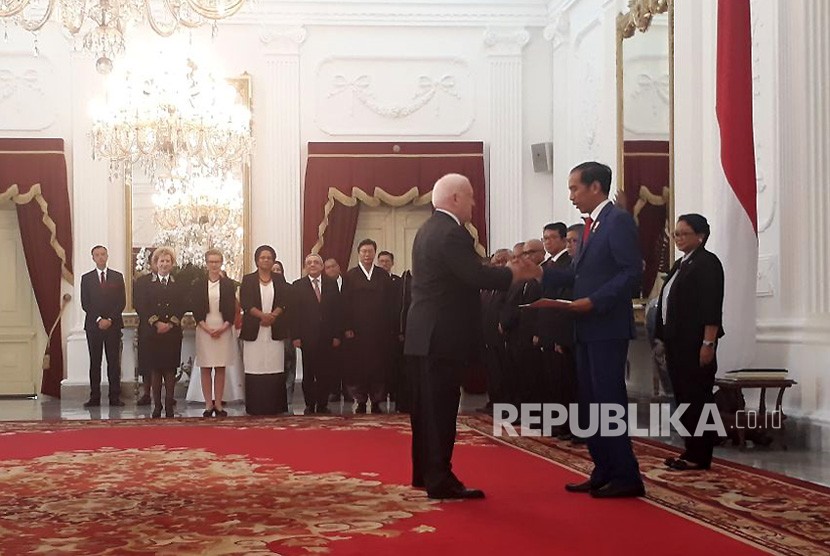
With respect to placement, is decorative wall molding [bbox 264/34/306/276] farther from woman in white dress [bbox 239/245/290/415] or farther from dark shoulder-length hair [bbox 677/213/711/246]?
dark shoulder-length hair [bbox 677/213/711/246]

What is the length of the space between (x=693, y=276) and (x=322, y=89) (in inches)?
280

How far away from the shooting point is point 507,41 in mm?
12297

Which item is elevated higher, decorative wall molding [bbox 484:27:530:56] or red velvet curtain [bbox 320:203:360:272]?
decorative wall molding [bbox 484:27:530:56]

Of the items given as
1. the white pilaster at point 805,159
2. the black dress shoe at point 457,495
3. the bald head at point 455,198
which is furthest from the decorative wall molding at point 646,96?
the black dress shoe at point 457,495

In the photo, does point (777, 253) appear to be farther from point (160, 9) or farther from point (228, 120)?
point (160, 9)

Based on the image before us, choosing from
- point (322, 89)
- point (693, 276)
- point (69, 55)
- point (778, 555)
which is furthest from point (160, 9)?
point (778, 555)

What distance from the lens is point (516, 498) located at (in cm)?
467

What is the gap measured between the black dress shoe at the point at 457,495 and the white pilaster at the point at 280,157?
754 cm

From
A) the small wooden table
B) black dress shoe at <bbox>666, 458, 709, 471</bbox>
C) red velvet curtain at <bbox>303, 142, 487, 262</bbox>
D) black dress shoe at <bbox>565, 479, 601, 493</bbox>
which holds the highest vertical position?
red velvet curtain at <bbox>303, 142, 487, 262</bbox>

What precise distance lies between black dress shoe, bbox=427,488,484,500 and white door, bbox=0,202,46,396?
832 centimetres

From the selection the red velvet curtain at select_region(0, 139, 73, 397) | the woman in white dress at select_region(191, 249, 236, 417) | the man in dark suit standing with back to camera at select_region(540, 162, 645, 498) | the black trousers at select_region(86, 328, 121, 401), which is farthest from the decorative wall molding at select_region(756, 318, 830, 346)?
the red velvet curtain at select_region(0, 139, 73, 397)

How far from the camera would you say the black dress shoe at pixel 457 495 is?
4594 mm

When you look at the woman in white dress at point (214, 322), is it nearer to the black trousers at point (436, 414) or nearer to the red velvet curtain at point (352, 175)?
the red velvet curtain at point (352, 175)

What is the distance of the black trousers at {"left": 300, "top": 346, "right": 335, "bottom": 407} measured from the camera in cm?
949
